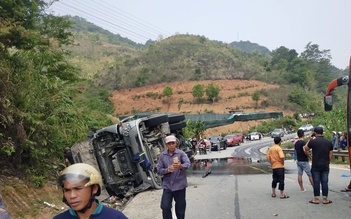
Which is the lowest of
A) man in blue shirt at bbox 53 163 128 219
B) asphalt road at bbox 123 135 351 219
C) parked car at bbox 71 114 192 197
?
asphalt road at bbox 123 135 351 219

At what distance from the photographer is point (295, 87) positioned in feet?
Answer: 302

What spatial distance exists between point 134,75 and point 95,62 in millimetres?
23581

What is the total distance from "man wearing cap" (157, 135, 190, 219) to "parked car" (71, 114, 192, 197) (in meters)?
4.37

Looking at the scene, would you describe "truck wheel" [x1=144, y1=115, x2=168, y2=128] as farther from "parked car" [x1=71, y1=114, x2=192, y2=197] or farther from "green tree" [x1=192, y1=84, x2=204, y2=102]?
"green tree" [x1=192, y1=84, x2=204, y2=102]

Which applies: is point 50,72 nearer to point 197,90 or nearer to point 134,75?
point 197,90

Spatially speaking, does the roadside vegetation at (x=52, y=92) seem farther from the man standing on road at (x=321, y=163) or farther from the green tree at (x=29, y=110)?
the man standing on road at (x=321, y=163)

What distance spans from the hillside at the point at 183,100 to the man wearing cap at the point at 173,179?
2723 inches

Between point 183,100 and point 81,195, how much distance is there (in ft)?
250

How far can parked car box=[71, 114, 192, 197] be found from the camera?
10695 millimetres

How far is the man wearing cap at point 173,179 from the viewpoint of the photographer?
19.8 ft

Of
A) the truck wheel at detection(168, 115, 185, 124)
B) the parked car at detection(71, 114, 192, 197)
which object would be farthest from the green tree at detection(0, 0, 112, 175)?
the truck wheel at detection(168, 115, 185, 124)

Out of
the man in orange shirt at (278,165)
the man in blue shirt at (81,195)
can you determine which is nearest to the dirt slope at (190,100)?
the man in orange shirt at (278,165)

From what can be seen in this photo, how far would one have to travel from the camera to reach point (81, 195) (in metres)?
2.78

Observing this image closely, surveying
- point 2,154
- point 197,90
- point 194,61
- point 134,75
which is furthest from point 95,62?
point 2,154
